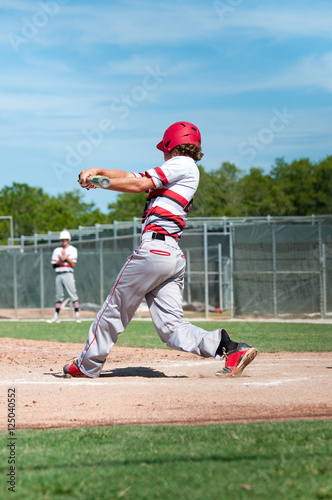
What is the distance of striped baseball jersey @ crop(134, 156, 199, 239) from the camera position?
618 centimetres

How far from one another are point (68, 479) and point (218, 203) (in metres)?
68.0

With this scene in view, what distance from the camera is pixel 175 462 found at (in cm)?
326

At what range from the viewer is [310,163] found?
66.0m

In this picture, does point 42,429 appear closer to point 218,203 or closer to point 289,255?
point 289,255

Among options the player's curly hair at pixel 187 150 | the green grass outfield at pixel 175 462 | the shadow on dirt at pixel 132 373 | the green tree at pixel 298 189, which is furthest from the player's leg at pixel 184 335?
the green tree at pixel 298 189

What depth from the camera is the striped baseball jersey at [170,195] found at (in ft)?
20.3

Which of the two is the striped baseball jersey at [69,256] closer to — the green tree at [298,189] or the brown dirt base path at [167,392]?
the brown dirt base path at [167,392]

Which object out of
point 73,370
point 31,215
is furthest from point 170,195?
point 31,215

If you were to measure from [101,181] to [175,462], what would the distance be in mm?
3048

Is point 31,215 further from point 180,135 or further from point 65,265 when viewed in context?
point 180,135

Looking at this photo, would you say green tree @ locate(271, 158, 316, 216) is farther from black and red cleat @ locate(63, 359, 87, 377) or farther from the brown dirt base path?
black and red cleat @ locate(63, 359, 87, 377)

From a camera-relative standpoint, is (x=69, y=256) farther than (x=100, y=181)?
Yes

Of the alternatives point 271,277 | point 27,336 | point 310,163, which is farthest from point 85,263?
point 310,163

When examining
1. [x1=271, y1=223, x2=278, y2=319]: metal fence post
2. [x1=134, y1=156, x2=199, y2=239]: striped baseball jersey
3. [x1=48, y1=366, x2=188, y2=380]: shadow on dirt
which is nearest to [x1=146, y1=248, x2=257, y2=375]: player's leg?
[x1=134, y1=156, x2=199, y2=239]: striped baseball jersey
